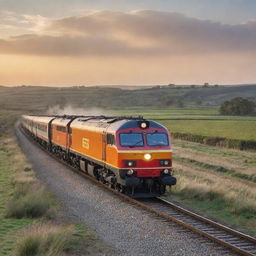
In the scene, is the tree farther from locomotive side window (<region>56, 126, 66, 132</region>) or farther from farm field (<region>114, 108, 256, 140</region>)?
locomotive side window (<region>56, 126, 66, 132</region>)

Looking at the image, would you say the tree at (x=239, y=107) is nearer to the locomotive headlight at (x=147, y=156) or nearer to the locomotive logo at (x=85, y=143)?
the locomotive logo at (x=85, y=143)

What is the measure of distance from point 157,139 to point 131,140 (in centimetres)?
120

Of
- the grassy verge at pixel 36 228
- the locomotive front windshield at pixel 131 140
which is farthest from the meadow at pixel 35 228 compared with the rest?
the locomotive front windshield at pixel 131 140

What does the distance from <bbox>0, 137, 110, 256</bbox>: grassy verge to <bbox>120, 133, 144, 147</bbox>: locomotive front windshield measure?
371 cm

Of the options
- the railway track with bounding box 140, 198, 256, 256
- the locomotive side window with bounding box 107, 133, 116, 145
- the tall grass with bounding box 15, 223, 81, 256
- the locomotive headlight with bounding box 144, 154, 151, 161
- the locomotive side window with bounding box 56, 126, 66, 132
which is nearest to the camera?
the tall grass with bounding box 15, 223, 81, 256

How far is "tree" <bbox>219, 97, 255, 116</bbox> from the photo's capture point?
113 metres

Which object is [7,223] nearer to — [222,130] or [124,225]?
[124,225]

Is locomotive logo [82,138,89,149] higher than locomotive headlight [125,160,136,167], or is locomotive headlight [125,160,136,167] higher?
locomotive logo [82,138,89,149]

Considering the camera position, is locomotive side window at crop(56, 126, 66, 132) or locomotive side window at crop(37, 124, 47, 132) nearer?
locomotive side window at crop(56, 126, 66, 132)

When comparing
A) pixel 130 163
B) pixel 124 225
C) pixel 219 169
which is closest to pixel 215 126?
pixel 219 169

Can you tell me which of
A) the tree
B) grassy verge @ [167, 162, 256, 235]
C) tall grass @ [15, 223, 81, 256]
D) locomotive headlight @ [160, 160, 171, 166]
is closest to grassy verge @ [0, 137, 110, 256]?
tall grass @ [15, 223, 81, 256]

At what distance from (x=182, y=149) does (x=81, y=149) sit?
1980 centimetres

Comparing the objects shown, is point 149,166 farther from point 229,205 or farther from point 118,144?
point 229,205

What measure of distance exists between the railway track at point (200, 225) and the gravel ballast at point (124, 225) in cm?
23
